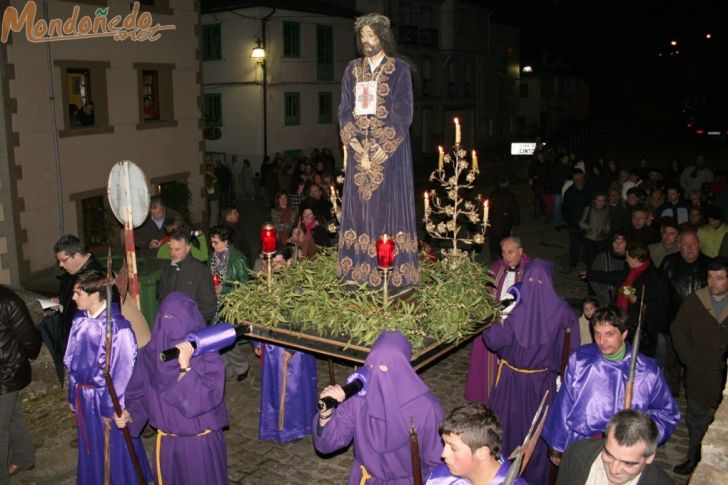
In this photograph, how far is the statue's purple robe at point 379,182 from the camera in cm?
647

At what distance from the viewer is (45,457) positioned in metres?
7.56

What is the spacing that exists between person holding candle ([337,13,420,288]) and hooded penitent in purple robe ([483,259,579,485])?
3.50 ft

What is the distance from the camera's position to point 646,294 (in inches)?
311

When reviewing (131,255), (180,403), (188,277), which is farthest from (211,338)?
(188,277)

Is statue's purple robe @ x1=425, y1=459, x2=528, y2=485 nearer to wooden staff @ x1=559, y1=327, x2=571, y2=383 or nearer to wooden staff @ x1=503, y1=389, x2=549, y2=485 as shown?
wooden staff @ x1=503, y1=389, x2=549, y2=485

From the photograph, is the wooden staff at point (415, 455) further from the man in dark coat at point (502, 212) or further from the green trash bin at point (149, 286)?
the man in dark coat at point (502, 212)

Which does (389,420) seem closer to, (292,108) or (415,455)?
(415,455)

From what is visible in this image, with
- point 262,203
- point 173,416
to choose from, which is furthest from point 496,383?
point 262,203

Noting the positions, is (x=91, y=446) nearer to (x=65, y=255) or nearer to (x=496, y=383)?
(x=65, y=255)

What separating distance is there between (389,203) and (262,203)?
852 inches

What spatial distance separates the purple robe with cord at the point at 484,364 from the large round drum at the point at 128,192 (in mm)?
3916

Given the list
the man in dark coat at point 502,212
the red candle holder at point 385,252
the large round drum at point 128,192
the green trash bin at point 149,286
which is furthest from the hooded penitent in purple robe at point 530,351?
the man in dark coat at point 502,212

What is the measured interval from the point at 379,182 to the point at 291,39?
2776cm

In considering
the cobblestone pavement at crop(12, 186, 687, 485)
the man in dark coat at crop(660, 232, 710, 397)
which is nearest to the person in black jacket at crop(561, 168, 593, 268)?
the cobblestone pavement at crop(12, 186, 687, 485)
